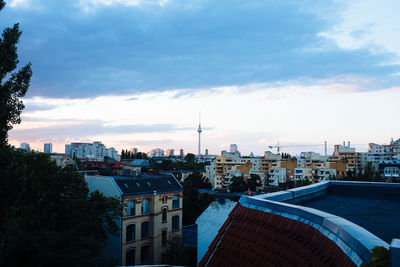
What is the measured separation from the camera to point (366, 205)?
11672 millimetres

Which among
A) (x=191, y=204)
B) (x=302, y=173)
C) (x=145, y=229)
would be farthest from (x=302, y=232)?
(x=302, y=173)

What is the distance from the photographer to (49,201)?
2520cm

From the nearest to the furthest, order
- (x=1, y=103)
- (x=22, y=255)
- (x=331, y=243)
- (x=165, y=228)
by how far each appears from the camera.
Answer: (x=331, y=243) < (x=1, y=103) < (x=22, y=255) < (x=165, y=228)

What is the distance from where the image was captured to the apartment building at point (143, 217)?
112ft

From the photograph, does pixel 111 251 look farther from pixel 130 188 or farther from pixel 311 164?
pixel 311 164

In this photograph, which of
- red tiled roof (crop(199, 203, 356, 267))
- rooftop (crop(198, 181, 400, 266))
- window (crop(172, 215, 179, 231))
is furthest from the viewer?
window (crop(172, 215, 179, 231))

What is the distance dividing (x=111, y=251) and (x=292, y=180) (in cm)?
7422

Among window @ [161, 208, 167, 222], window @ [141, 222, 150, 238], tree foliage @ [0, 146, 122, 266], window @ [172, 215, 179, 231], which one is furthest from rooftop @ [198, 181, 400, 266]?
window @ [172, 215, 179, 231]

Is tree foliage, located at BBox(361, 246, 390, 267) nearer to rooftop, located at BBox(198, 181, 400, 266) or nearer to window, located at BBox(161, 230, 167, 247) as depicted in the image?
rooftop, located at BBox(198, 181, 400, 266)

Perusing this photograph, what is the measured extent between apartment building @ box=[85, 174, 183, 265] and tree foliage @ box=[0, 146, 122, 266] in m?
7.15

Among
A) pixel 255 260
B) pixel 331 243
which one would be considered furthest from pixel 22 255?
pixel 331 243

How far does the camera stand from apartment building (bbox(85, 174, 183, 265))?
112 ft

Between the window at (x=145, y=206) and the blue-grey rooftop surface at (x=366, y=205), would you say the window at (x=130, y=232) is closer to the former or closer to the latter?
the window at (x=145, y=206)

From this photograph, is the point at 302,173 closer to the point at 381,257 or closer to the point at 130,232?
the point at 130,232
